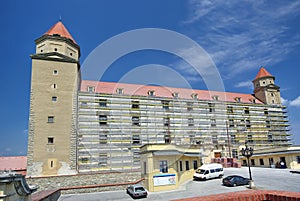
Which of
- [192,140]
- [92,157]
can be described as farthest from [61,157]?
[192,140]

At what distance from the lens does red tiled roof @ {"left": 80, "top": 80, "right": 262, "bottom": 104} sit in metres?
41.0

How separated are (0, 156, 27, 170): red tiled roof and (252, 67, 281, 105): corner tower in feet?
174

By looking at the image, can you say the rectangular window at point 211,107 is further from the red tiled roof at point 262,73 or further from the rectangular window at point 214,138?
the red tiled roof at point 262,73

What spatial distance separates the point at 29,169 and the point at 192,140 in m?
28.4

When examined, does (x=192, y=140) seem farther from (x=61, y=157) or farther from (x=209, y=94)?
(x=61, y=157)

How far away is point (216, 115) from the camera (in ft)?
155

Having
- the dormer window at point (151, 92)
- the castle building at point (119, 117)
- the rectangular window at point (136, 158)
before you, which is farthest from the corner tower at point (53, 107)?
the dormer window at point (151, 92)

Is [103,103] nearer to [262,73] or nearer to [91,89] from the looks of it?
[91,89]

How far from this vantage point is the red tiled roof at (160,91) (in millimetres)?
41000

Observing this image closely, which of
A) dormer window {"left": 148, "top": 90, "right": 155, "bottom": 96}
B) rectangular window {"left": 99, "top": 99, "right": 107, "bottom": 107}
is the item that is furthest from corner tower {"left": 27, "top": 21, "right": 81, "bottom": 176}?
dormer window {"left": 148, "top": 90, "right": 155, "bottom": 96}

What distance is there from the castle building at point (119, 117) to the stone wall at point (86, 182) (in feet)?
9.84

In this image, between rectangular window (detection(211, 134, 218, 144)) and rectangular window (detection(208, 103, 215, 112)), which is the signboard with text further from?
rectangular window (detection(208, 103, 215, 112))

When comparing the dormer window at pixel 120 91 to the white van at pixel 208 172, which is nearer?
the white van at pixel 208 172

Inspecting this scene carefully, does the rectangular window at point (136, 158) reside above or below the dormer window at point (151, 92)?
below
